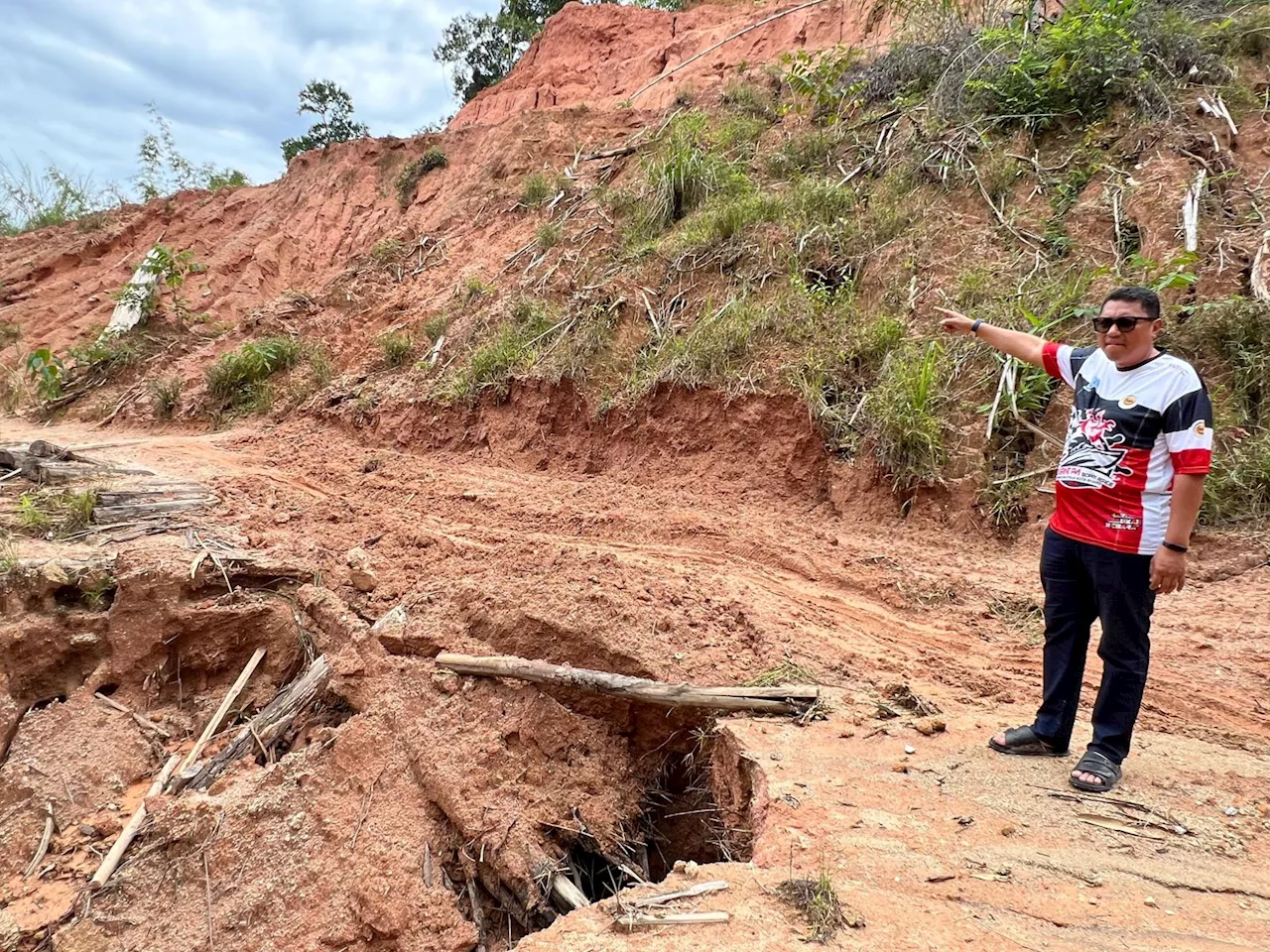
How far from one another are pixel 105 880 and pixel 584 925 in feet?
7.23

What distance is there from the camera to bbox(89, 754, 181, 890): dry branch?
2920 millimetres

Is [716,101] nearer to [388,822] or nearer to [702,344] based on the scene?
[702,344]

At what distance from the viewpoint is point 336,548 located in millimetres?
4449

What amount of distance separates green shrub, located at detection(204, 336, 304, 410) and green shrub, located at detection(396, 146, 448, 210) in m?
4.17

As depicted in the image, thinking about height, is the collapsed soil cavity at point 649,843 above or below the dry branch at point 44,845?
above

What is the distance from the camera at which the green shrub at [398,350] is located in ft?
26.9

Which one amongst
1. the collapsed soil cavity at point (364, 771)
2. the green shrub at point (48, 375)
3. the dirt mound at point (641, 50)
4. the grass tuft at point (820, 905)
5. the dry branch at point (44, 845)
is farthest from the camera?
the dirt mound at point (641, 50)

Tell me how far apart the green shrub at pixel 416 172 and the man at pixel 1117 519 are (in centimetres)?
1153

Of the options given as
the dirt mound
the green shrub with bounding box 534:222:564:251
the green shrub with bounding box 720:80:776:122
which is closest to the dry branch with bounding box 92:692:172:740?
the green shrub with bounding box 534:222:564:251

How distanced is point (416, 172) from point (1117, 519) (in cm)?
1215

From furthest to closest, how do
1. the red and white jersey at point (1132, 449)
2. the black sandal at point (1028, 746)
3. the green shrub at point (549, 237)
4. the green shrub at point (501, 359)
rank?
the green shrub at point (549, 237) < the green shrub at point (501, 359) < the black sandal at point (1028, 746) < the red and white jersey at point (1132, 449)

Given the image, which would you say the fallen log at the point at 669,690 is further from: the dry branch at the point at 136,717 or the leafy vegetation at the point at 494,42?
the leafy vegetation at the point at 494,42

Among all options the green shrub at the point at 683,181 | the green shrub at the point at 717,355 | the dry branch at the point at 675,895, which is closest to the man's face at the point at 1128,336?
the dry branch at the point at 675,895

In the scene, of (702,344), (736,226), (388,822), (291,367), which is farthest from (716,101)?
(388,822)
